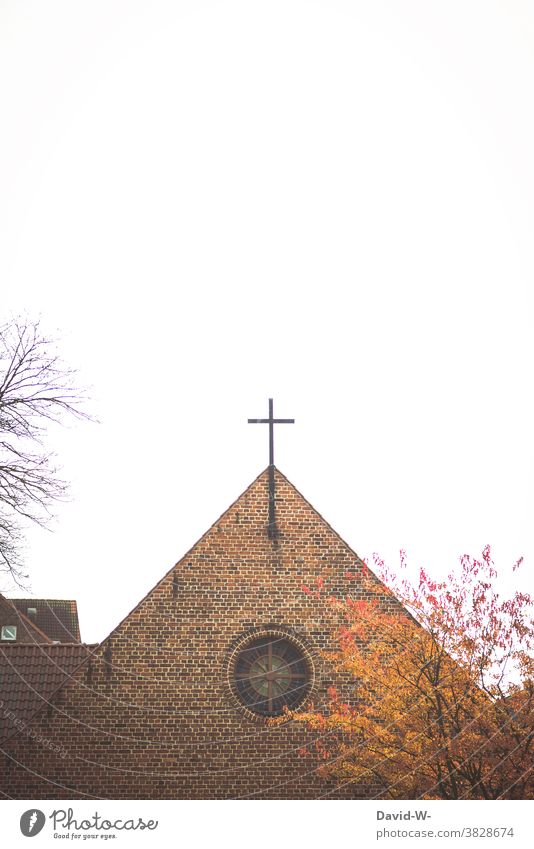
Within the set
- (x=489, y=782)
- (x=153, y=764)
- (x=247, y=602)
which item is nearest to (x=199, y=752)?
(x=153, y=764)

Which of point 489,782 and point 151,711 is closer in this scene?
point 489,782

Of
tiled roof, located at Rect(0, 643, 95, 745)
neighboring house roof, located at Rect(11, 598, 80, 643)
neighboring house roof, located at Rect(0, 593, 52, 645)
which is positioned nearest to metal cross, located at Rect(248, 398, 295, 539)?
tiled roof, located at Rect(0, 643, 95, 745)

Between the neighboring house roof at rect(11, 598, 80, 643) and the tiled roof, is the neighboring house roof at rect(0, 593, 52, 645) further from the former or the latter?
the neighboring house roof at rect(11, 598, 80, 643)

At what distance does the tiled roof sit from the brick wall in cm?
66

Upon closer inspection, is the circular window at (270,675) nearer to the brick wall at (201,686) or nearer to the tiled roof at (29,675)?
the brick wall at (201,686)

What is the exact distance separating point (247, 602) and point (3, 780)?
576 centimetres

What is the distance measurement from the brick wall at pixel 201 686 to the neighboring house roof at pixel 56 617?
1692 centimetres

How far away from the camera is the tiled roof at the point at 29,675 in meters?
22.3

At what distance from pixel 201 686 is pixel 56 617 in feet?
58.4

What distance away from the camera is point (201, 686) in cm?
2194

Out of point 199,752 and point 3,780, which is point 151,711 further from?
point 3,780

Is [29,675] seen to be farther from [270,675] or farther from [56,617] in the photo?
[56,617]

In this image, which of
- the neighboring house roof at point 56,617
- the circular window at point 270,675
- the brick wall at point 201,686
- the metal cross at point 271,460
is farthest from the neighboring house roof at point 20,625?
the metal cross at point 271,460
